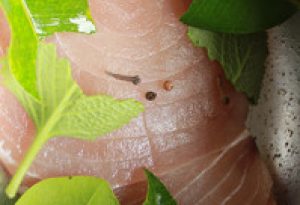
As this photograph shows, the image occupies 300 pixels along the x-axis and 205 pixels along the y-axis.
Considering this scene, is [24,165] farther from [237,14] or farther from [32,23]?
[237,14]

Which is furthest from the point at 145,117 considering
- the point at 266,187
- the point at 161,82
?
the point at 266,187

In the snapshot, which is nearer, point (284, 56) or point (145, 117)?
point (145, 117)

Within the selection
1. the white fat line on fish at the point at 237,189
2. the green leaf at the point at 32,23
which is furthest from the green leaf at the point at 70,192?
the white fat line on fish at the point at 237,189

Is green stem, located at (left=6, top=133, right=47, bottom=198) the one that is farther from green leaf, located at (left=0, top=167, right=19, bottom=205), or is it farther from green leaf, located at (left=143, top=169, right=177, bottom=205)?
green leaf, located at (left=143, top=169, right=177, bottom=205)

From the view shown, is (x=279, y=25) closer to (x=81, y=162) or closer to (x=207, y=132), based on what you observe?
(x=207, y=132)

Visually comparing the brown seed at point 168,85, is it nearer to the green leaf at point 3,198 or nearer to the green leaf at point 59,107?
the green leaf at point 59,107
